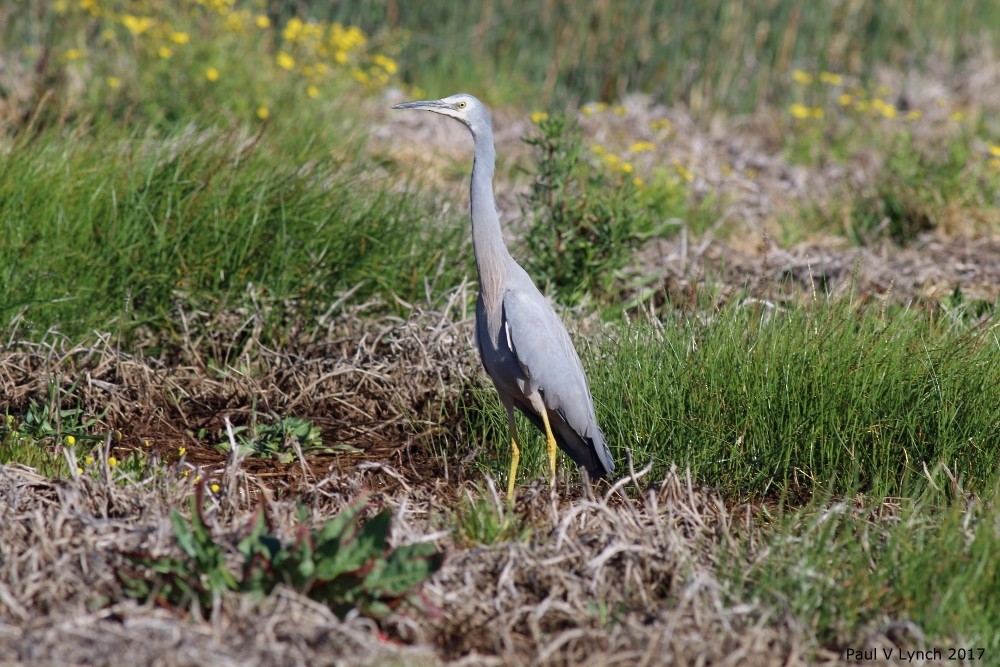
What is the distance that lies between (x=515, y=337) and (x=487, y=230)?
37cm

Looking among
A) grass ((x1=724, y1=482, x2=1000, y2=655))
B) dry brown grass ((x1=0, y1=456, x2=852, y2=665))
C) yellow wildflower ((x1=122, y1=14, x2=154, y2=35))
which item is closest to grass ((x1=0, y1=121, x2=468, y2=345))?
dry brown grass ((x1=0, y1=456, x2=852, y2=665))

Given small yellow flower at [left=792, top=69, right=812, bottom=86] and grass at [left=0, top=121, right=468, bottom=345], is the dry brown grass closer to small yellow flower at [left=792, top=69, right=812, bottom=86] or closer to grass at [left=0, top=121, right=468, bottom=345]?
grass at [left=0, top=121, right=468, bottom=345]

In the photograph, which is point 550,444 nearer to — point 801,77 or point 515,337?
point 515,337

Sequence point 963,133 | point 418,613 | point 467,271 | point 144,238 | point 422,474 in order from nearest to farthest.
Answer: point 418,613, point 422,474, point 144,238, point 467,271, point 963,133

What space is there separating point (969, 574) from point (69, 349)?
129 inches

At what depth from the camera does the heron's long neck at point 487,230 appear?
12.6 feet

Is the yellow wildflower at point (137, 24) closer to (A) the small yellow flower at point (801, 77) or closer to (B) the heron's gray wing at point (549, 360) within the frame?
(B) the heron's gray wing at point (549, 360)

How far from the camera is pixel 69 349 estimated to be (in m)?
4.47

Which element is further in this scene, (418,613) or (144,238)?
(144,238)

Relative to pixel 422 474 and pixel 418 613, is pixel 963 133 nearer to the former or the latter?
pixel 422 474

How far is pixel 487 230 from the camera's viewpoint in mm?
3871

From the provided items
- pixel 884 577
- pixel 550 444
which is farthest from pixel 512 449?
pixel 884 577

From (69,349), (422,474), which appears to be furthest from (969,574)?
(69,349)

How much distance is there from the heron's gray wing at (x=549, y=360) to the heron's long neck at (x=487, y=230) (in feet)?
0.20
